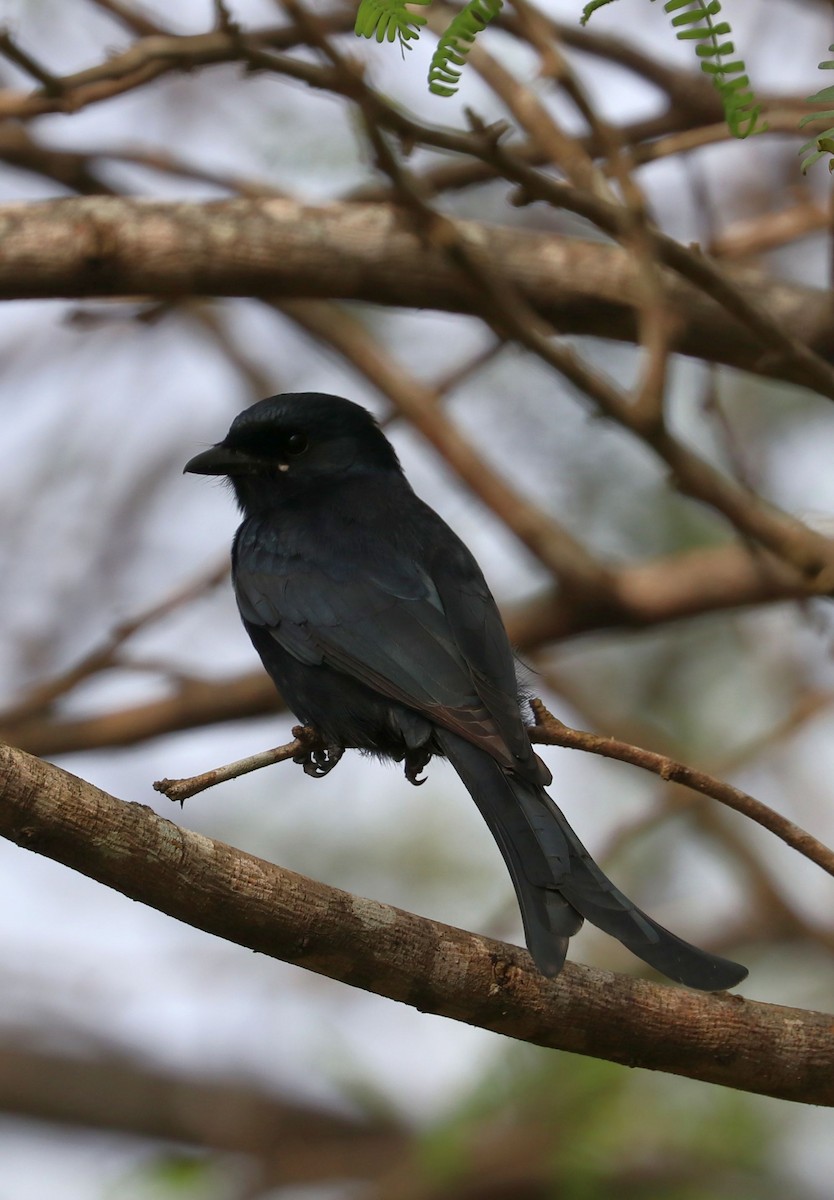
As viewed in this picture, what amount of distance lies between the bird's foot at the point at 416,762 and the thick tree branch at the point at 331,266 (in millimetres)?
1379

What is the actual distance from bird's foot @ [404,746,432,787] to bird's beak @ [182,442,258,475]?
43.0 inches

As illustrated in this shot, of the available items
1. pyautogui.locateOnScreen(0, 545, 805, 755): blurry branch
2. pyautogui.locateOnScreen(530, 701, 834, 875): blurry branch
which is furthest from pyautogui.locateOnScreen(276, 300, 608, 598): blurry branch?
pyautogui.locateOnScreen(530, 701, 834, 875): blurry branch

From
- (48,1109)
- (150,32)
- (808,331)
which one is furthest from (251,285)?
(48,1109)

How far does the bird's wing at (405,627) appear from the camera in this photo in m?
3.33

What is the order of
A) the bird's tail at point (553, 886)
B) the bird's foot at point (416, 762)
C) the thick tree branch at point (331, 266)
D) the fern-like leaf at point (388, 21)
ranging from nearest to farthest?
1. the fern-like leaf at point (388, 21)
2. the bird's tail at point (553, 886)
3. the bird's foot at point (416, 762)
4. the thick tree branch at point (331, 266)

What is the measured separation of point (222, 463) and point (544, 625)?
5.46 feet

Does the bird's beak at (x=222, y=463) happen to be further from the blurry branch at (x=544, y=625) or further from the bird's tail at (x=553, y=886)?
the bird's tail at (x=553, y=886)

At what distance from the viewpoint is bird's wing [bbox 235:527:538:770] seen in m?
3.33

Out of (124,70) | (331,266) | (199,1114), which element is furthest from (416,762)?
(199,1114)

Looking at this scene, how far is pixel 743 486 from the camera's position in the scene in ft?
13.9

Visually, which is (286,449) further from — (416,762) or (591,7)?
(591,7)

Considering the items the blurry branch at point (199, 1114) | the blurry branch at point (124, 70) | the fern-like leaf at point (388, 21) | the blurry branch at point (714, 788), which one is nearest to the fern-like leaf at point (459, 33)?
the fern-like leaf at point (388, 21)

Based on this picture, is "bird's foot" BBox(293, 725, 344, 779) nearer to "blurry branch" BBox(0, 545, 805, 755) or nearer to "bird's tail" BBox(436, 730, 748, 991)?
"bird's tail" BBox(436, 730, 748, 991)

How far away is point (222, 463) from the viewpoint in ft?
14.2
